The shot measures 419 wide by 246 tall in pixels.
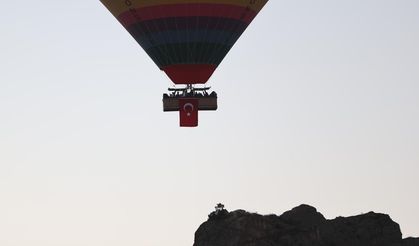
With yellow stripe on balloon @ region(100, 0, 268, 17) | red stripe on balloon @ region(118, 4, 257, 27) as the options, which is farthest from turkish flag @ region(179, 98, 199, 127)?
yellow stripe on balloon @ region(100, 0, 268, 17)

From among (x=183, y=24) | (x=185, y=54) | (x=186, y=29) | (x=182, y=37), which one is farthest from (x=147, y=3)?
(x=185, y=54)

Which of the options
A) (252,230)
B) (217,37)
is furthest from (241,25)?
(252,230)

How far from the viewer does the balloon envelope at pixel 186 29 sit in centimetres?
19638

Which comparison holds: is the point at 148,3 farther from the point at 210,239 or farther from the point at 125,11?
the point at 210,239

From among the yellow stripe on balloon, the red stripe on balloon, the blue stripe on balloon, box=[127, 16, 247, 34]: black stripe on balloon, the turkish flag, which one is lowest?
the turkish flag

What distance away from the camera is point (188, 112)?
199 meters

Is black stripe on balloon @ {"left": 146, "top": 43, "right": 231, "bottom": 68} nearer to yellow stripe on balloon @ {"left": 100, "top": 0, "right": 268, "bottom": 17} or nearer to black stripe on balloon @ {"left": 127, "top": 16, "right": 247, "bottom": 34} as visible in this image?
black stripe on balloon @ {"left": 127, "top": 16, "right": 247, "bottom": 34}

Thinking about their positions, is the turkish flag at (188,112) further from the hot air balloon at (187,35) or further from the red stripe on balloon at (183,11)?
the red stripe on balloon at (183,11)

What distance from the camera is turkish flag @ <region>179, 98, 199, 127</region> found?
650 feet

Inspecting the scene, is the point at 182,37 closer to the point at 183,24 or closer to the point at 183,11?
→ the point at 183,24

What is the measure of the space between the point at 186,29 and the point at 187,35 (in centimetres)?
54

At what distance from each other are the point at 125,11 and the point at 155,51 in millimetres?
4012

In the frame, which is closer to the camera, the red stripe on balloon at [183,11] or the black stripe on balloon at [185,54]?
the red stripe on balloon at [183,11]

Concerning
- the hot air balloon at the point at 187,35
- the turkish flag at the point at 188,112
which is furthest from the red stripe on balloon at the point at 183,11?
the turkish flag at the point at 188,112
